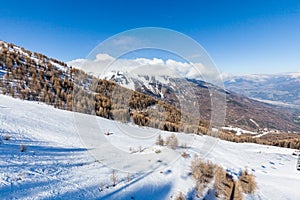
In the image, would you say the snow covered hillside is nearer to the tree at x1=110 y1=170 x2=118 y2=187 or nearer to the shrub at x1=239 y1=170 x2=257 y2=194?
the tree at x1=110 y1=170 x2=118 y2=187

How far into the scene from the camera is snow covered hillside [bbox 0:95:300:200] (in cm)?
402

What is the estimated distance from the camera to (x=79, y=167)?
17.1 feet

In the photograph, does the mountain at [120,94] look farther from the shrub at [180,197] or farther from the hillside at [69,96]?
the shrub at [180,197]

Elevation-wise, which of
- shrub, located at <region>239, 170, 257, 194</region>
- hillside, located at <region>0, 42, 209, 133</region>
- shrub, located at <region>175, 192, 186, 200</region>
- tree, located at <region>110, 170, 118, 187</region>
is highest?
hillside, located at <region>0, 42, 209, 133</region>

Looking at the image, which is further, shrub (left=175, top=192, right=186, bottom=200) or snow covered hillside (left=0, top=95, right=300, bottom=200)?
shrub (left=175, top=192, right=186, bottom=200)

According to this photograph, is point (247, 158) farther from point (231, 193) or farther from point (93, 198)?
point (93, 198)

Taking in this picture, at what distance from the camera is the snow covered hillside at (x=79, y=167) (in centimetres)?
402

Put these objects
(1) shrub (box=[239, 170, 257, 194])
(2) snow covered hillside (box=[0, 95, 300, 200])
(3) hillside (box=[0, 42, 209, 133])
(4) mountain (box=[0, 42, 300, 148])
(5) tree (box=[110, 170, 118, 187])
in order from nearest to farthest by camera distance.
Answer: (2) snow covered hillside (box=[0, 95, 300, 200])
(5) tree (box=[110, 170, 118, 187])
(1) shrub (box=[239, 170, 257, 194])
(4) mountain (box=[0, 42, 300, 148])
(3) hillside (box=[0, 42, 209, 133])

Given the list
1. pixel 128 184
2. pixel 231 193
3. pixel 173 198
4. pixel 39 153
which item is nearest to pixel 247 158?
pixel 231 193

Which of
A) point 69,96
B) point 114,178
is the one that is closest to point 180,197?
point 114,178

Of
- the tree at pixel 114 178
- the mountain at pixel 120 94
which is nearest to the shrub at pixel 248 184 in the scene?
the mountain at pixel 120 94

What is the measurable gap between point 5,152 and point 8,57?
13.5 m

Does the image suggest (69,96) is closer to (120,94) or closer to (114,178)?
(120,94)

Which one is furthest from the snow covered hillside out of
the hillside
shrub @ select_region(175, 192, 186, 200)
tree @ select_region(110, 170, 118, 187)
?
the hillside
